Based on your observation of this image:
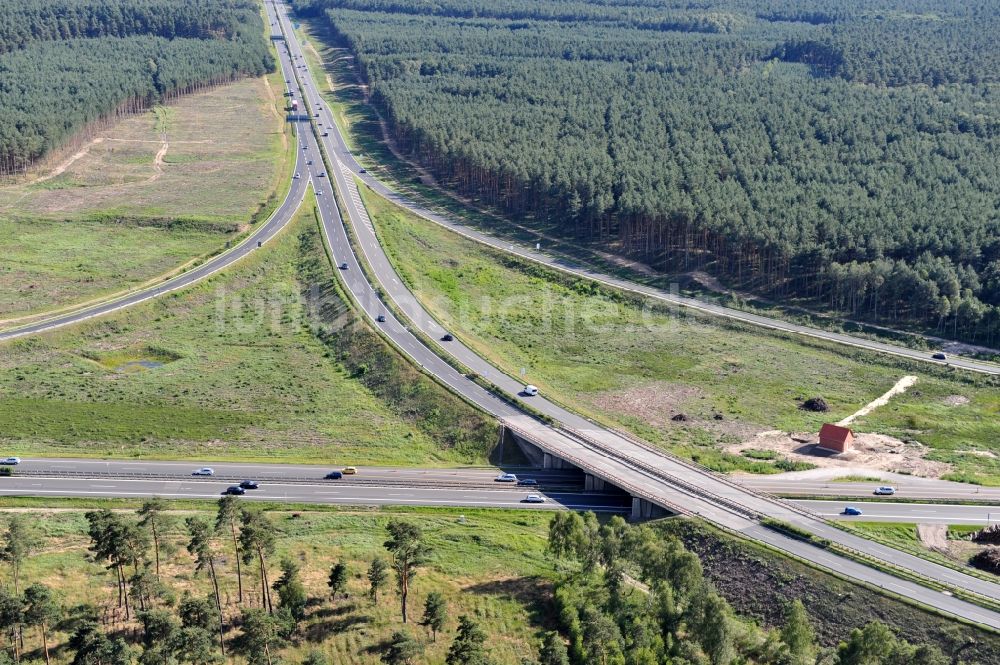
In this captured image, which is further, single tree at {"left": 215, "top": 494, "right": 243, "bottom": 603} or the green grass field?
single tree at {"left": 215, "top": 494, "right": 243, "bottom": 603}

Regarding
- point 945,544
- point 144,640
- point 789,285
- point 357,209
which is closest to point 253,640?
point 144,640

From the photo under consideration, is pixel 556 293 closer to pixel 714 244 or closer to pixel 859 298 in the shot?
pixel 714 244

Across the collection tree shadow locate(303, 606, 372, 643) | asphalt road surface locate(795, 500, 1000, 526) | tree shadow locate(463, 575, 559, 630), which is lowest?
tree shadow locate(303, 606, 372, 643)

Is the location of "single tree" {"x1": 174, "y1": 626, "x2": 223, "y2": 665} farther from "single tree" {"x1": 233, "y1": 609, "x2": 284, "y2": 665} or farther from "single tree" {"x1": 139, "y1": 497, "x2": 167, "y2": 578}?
"single tree" {"x1": 139, "y1": 497, "x2": 167, "y2": 578}

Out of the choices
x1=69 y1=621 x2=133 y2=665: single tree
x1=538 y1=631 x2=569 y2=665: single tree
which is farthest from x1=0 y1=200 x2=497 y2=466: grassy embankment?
x1=69 y1=621 x2=133 y2=665: single tree

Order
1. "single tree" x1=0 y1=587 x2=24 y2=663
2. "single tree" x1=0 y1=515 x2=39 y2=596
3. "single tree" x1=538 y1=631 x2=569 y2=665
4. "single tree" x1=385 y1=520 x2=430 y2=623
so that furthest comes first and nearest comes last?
1. "single tree" x1=385 y1=520 x2=430 y2=623
2. "single tree" x1=0 y1=515 x2=39 y2=596
3. "single tree" x1=538 y1=631 x2=569 y2=665
4. "single tree" x1=0 y1=587 x2=24 y2=663

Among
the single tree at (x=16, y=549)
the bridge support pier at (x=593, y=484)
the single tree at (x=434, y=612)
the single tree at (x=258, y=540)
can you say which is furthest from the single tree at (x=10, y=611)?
the bridge support pier at (x=593, y=484)
